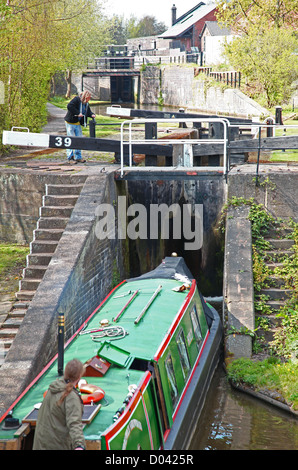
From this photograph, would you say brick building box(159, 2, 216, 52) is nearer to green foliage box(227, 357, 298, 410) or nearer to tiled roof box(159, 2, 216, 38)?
tiled roof box(159, 2, 216, 38)

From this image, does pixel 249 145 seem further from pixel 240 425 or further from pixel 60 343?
pixel 60 343

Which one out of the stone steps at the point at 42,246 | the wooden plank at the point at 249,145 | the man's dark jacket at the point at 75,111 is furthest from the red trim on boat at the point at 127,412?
the man's dark jacket at the point at 75,111

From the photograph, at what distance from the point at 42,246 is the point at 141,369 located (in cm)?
457

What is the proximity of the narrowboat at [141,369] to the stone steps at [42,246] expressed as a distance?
5.31 ft

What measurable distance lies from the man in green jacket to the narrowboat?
0.37 metres

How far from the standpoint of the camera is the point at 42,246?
35.9ft

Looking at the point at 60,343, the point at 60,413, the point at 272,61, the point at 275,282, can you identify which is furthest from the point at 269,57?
the point at 60,413

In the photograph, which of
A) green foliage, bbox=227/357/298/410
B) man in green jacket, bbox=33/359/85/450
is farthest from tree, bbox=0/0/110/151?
man in green jacket, bbox=33/359/85/450

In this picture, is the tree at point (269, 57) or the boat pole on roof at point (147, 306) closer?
the boat pole on roof at point (147, 306)

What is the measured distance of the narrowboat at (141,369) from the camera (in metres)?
5.74

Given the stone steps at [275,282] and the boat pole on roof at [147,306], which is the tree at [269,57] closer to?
the stone steps at [275,282]

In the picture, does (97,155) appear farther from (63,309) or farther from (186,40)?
(186,40)

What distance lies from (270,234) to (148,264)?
3.00m
